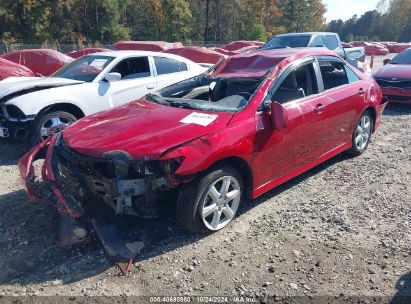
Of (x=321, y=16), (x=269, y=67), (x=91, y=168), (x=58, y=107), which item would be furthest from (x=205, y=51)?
(x=321, y=16)

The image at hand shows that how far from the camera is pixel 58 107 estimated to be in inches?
233

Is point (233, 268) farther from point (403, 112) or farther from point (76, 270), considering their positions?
point (403, 112)

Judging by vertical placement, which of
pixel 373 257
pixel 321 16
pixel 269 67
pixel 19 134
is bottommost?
pixel 373 257

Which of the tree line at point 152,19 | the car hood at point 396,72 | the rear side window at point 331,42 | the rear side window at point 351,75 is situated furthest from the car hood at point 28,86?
the tree line at point 152,19

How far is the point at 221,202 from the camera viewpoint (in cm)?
354

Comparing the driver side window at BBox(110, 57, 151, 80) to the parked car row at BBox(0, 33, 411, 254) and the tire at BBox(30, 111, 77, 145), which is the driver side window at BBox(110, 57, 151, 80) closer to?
the parked car row at BBox(0, 33, 411, 254)

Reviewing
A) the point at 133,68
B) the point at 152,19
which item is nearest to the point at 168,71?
the point at 133,68

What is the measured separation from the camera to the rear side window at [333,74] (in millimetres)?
4740

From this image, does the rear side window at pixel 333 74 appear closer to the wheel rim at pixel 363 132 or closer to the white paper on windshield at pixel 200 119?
the wheel rim at pixel 363 132

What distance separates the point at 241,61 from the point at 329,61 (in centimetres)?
122

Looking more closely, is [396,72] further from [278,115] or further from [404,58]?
[278,115]

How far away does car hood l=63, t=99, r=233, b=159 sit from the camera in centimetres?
320

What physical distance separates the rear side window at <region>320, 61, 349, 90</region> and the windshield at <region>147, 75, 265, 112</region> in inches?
46.1

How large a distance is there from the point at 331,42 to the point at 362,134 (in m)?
6.99
